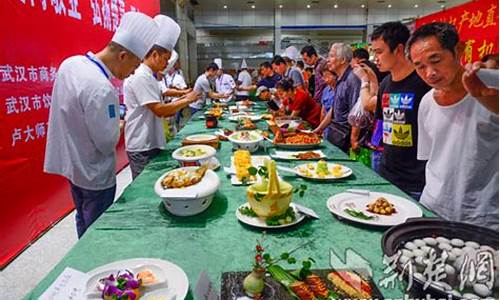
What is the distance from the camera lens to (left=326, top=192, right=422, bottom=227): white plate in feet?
3.66

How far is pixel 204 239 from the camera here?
109 cm

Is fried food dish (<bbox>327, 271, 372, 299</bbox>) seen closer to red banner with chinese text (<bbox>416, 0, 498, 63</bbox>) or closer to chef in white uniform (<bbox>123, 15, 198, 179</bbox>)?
chef in white uniform (<bbox>123, 15, 198, 179</bbox>)

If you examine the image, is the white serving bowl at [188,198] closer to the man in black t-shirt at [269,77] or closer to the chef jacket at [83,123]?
the chef jacket at [83,123]

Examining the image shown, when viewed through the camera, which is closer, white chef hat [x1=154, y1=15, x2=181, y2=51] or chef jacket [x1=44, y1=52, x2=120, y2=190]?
chef jacket [x1=44, y1=52, x2=120, y2=190]

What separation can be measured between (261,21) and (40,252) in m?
11.3

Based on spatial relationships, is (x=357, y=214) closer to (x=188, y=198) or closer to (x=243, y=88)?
(x=188, y=198)

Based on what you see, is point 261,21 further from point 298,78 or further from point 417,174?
point 417,174

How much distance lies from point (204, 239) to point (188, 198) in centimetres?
17

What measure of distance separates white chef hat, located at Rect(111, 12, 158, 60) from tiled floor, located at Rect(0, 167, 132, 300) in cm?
144

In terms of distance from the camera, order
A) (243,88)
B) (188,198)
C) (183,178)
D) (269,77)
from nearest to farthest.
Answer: (188,198) < (183,178) < (269,77) < (243,88)

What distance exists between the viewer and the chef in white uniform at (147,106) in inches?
86.1

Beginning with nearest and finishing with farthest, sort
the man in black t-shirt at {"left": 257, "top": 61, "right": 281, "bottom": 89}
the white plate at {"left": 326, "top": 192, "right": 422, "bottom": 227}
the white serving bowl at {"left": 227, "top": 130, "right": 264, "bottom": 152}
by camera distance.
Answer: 1. the white plate at {"left": 326, "top": 192, "right": 422, "bottom": 227}
2. the white serving bowl at {"left": 227, "top": 130, "right": 264, "bottom": 152}
3. the man in black t-shirt at {"left": 257, "top": 61, "right": 281, "bottom": 89}

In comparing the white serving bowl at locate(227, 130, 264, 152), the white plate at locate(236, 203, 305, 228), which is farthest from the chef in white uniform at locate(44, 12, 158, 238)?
the white plate at locate(236, 203, 305, 228)

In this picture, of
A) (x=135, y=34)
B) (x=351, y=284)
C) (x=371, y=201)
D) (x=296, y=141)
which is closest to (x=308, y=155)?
(x=296, y=141)
